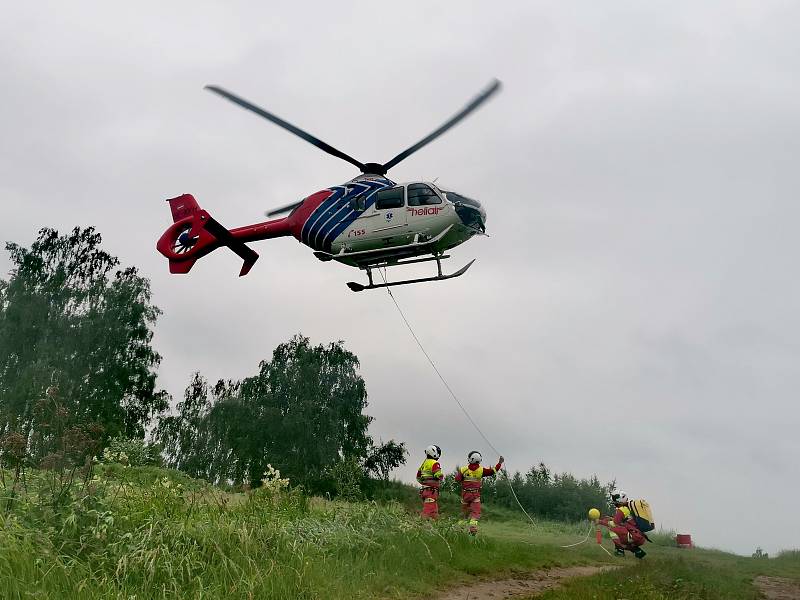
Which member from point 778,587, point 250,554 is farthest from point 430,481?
point 250,554

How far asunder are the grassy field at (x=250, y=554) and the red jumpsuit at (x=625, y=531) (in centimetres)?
289

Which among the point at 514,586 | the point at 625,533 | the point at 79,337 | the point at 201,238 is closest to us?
the point at 514,586

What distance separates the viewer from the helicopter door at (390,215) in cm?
1411

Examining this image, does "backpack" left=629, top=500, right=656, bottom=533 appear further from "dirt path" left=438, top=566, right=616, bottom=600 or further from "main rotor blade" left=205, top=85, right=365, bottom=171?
"main rotor blade" left=205, top=85, right=365, bottom=171

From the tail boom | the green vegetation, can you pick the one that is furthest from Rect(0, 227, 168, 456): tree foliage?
the tail boom

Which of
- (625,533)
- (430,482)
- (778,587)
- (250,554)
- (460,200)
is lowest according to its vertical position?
(778,587)

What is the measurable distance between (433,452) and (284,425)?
62.4 ft

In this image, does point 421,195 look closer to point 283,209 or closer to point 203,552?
point 283,209

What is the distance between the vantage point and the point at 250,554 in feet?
28.3

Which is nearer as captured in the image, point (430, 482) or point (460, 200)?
point (460, 200)

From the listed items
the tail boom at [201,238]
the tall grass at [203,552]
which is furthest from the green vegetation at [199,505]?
the tail boom at [201,238]

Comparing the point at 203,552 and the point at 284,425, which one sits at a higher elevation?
the point at 284,425

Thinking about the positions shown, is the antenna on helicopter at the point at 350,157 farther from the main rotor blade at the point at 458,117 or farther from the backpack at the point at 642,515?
the backpack at the point at 642,515

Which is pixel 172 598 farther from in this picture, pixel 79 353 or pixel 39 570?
pixel 79 353
